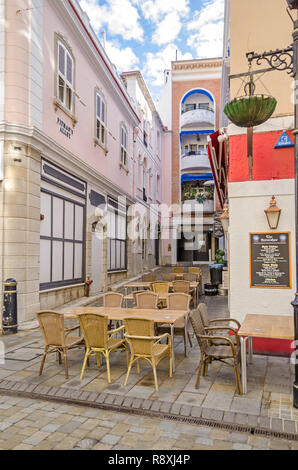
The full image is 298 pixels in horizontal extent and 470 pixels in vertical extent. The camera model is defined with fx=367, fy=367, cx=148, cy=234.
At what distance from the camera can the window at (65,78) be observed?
431 inches

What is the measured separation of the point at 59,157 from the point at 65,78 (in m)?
2.61

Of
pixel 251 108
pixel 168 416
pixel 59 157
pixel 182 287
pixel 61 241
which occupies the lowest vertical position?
pixel 168 416

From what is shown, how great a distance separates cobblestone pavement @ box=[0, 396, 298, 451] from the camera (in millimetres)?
3414

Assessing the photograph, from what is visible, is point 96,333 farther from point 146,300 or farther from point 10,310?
point 10,310

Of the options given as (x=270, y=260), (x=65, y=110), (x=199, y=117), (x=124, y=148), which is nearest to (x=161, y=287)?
(x=270, y=260)

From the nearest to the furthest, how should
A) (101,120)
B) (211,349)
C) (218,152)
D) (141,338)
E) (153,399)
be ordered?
1. (153,399)
2. (141,338)
3. (211,349)
4. (218,152)
5. (101,120)

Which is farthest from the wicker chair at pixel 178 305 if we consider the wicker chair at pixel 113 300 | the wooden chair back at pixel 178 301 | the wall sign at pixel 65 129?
the wall sign at pixel 65 129

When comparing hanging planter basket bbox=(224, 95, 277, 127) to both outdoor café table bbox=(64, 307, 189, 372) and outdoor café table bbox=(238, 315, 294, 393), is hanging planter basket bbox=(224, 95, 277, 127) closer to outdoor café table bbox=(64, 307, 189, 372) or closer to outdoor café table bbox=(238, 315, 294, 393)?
outdoor café table bbox=(238, 315, 294, 393)

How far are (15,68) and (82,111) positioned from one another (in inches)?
160

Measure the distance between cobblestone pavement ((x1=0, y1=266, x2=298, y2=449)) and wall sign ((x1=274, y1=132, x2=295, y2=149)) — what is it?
359cm

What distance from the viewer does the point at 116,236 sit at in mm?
17047

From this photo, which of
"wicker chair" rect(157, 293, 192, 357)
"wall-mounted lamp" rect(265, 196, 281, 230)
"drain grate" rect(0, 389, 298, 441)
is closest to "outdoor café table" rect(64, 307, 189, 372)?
"wicker chair" rect(157, 293, 192, 357)
